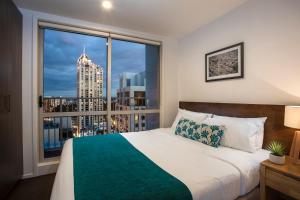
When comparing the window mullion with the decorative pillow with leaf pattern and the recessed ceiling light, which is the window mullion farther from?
the decorative pillow with leaf pattern

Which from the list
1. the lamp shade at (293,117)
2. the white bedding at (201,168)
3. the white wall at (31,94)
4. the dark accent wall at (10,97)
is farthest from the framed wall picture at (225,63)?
the dark accent wall at (10,97)

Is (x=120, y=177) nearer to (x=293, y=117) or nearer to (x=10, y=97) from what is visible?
(x=293, y=117)

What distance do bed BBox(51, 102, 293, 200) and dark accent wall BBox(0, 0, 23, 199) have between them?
0.77 metres

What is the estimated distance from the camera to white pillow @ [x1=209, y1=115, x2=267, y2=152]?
1739mm

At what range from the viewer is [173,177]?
3.83ft

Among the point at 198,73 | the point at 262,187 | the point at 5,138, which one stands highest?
the point at 198,73

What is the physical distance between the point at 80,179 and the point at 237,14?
2778mm

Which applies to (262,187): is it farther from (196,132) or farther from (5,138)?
(5,138)

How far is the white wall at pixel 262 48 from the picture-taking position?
1728mm

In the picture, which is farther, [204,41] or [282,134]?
[204,41]

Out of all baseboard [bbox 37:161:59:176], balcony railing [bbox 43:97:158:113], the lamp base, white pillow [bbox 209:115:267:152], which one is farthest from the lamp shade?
baseboard [bbox 37:161:59:176]

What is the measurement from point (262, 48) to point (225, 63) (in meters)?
0.52

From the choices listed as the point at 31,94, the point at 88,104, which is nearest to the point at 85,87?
the point at 88,104

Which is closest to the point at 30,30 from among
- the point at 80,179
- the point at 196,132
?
the point at 80,179
